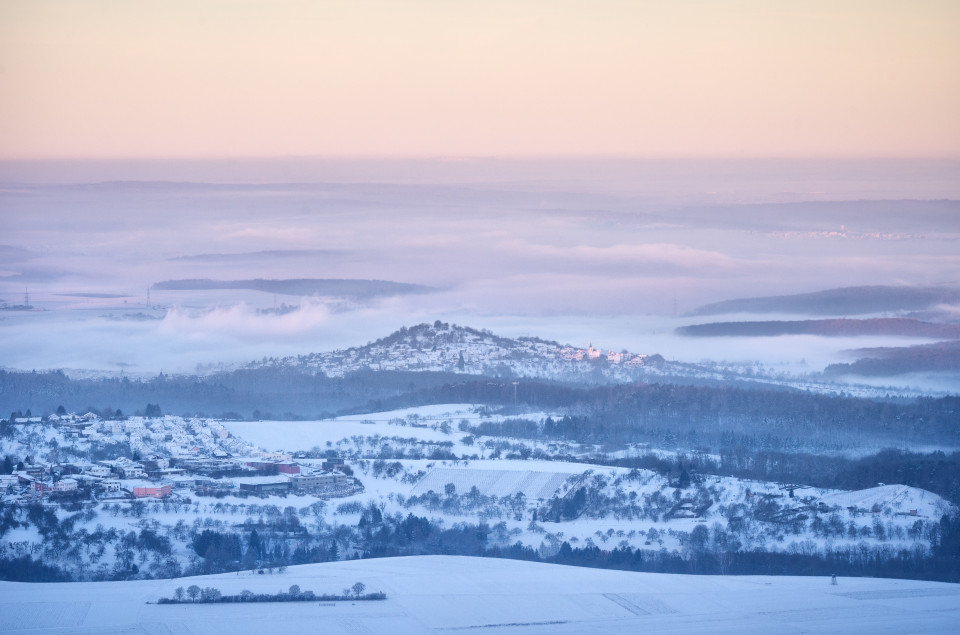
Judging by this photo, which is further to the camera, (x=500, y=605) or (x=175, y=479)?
(x=175, y=479)

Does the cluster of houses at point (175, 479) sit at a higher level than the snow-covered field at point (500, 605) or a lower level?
higher

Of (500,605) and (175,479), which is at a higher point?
(175,479)

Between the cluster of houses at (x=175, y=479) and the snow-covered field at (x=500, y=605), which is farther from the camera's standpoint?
the cluster of houses at (x=175, y=479)

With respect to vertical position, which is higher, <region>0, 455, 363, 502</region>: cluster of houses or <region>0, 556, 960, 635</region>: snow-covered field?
<region>0, 455, 363, 502</region>: cluster of houses

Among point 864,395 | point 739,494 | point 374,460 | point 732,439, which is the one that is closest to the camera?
point 739,494

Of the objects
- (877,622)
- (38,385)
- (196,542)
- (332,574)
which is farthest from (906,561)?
(38,385)

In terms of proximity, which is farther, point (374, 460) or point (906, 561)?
point (374, 460)

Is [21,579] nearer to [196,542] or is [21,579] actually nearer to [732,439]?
[196,542]

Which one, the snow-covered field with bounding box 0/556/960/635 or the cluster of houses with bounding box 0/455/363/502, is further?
the cluster of houses with bounding box 0/455/363/502
